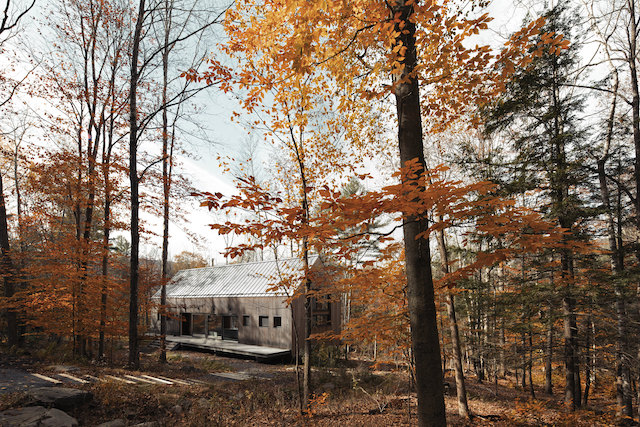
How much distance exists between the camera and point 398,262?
704 cm

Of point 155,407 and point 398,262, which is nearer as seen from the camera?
point 155,407

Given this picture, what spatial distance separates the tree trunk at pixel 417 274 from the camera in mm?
2975

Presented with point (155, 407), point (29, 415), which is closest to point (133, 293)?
point (155, 407)

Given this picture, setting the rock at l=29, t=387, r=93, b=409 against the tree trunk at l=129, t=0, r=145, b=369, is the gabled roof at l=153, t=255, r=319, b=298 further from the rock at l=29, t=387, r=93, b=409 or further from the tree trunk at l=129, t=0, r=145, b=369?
the rock at l=29, t=387, r=93, b=409

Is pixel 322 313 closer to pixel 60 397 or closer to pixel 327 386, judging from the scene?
pixel 327 386

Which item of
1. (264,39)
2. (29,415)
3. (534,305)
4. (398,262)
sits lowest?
(29,415)

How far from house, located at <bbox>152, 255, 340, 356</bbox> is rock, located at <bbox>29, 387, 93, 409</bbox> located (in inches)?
358

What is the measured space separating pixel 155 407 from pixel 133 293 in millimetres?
4592

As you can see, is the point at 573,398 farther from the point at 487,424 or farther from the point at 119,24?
the point at 119,24

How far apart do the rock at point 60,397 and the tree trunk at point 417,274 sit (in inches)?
245

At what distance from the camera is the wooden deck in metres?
16.3

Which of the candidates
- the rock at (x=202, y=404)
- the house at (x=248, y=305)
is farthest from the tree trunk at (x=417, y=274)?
the house at (x=248, y=305)

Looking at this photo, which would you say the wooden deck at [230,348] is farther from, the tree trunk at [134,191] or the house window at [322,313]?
the tree trunk at [134,191]

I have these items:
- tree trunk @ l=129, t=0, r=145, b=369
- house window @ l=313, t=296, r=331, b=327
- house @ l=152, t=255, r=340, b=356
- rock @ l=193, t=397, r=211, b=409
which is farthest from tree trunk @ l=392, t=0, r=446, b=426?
house window @ l=313, t=296, r=331, b=327
